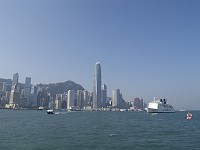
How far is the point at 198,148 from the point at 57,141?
2753 centimetres

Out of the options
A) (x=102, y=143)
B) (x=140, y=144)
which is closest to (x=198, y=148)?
(x=140, y=144)

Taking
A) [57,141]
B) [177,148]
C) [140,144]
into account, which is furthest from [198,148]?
[57,141]

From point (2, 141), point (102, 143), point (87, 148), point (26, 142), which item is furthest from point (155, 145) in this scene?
point (2, 141)

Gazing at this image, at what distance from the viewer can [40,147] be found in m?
41.8

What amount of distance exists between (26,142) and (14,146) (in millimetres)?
4039

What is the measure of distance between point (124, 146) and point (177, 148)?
9.89 metres

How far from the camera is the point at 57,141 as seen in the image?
156ft

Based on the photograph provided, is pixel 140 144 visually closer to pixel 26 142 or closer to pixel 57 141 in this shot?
pixel 57 141

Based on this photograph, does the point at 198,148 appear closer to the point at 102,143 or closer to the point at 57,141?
the point at 102,143

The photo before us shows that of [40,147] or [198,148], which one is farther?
[198,148]

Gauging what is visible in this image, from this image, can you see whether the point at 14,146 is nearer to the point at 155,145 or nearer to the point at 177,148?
the point at 155,145

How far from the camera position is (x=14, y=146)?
42.4 metres

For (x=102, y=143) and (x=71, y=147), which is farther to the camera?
(x=102, y=143)

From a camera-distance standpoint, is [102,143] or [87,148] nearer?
[87,148]
